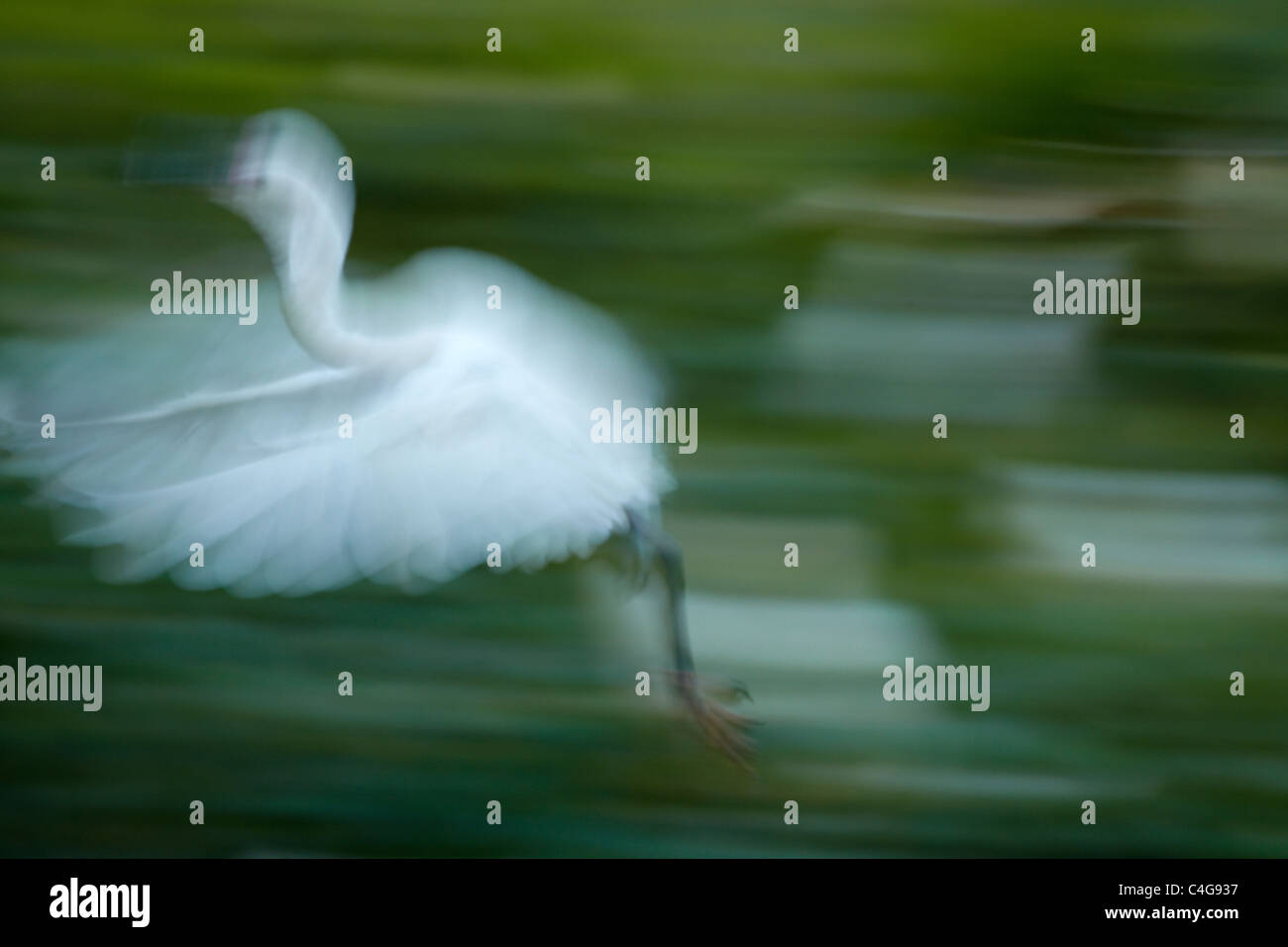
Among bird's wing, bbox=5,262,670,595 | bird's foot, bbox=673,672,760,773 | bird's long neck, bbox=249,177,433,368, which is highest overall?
bird's long neck, bbox=249,177,433,368

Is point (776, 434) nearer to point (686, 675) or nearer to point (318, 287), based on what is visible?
point (686, 675)

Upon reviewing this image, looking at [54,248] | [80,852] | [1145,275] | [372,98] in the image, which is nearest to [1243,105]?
[1145,275]

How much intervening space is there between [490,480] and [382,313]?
0.25 m

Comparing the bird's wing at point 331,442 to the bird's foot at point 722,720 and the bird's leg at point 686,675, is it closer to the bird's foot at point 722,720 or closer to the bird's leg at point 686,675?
the bird's leg at point 686,675

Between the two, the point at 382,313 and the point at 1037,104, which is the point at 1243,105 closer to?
the point at 1037,104

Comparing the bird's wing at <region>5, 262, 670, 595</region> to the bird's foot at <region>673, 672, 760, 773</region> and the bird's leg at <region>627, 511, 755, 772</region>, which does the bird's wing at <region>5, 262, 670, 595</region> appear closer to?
the bird's leg at <region>627, 511, 755, 772</region>

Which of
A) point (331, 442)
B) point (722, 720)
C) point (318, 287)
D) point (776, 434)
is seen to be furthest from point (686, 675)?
point (318, 287)

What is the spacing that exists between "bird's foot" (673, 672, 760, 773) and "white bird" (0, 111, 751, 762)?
24cm

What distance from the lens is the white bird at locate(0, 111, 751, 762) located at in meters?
1.31

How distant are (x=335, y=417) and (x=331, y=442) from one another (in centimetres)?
3

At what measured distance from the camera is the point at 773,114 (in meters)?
1.34

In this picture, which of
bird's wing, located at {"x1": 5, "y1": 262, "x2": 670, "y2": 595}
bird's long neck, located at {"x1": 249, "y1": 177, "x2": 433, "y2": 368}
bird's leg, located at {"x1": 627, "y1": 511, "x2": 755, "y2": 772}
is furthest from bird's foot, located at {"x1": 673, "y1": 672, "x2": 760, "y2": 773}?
bird's long neck, located at {"x1": 249, "y1": 177, "x2": 433, "y2": 368}

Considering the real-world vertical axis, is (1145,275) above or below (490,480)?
above
